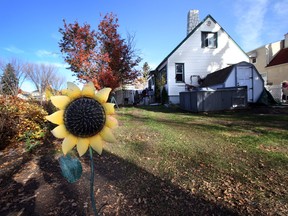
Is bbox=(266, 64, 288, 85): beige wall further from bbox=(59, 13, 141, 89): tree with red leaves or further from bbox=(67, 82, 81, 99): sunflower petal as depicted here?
bbox=(67, 82, 81, 99): sunflower petal

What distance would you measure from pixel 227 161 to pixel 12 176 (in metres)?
3.60

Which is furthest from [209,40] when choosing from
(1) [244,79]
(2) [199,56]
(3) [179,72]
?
(1) [244,79]

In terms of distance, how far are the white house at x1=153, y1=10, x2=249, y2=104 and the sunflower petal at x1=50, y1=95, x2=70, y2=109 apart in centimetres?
1504

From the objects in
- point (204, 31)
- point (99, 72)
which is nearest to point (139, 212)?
point (99, 72)

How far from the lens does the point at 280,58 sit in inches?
869

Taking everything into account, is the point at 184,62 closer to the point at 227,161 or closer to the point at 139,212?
the point at 227,161

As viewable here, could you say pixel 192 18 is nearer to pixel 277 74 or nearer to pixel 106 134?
pixel 277 74

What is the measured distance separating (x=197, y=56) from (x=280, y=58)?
1165cm

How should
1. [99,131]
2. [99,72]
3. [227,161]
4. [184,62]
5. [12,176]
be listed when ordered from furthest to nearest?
[184,62]
[99,72]
[227,161]
[12,176]
[99,131]

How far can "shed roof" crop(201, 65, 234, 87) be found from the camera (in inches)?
516

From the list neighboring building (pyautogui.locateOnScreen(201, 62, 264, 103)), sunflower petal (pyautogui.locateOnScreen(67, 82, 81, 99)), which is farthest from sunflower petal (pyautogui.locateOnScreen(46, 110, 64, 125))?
neighboring building (pyautogui.locateOnScreen(201, 62, 264, 103))

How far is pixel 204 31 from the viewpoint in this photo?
Answer: 16391 millimetres

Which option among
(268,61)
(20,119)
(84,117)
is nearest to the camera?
(84,117)

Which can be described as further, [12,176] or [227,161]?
[227,161]
